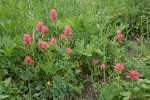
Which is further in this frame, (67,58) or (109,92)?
(67,58)

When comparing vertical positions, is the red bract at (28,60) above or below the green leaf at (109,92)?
above

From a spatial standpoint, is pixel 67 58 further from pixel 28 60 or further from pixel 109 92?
pixel 109 92

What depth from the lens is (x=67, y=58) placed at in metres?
2.37

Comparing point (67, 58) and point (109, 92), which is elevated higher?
point (67, 58)

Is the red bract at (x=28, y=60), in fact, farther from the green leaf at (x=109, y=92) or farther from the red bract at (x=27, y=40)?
the green leaf at (x=109, y=92)

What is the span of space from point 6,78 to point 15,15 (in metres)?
0.77

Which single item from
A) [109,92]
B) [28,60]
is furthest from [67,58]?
[109,92]

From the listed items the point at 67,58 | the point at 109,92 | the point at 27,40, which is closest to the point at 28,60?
the point at 27,40

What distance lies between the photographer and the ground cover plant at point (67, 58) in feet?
7.51

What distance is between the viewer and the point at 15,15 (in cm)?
286

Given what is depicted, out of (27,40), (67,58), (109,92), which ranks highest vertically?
(27,40)

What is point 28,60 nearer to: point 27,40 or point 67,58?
point 27,40

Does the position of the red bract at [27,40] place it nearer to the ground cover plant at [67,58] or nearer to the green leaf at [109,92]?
the ground cover plant at [67,58]

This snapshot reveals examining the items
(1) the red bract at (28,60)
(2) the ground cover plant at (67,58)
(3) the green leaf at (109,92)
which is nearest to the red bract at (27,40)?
(2) the ground cover plant at (67,58)
